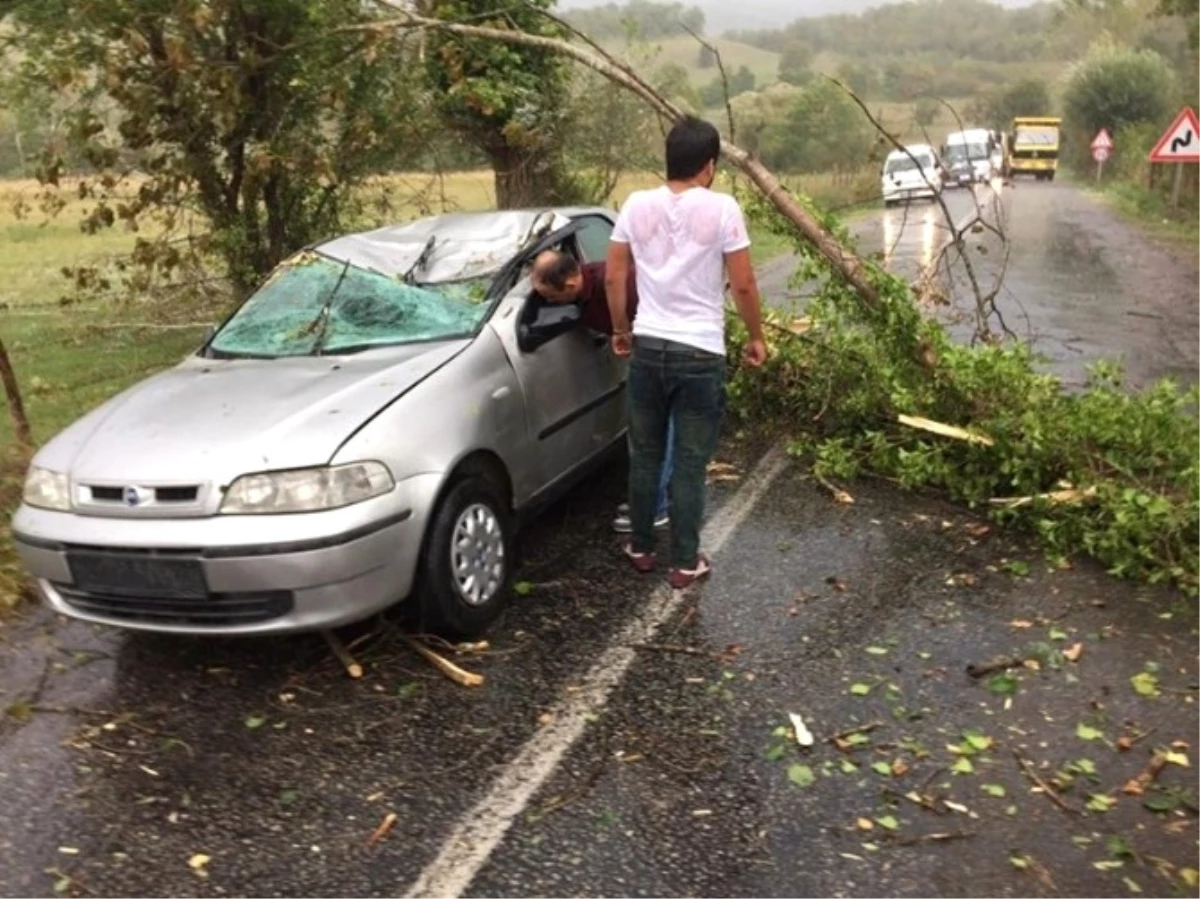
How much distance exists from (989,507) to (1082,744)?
7.28ft

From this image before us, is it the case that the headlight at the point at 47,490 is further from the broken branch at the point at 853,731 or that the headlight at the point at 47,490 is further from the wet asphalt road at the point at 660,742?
the broken branch at the point at 853,731

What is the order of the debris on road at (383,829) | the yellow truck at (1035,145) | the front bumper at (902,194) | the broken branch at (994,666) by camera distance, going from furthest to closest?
1. the yellow truck at (1035,145)
2. the front bumper at (902,194)
3. the broken branch at (994,666)
4. the debris on road at (383,829)

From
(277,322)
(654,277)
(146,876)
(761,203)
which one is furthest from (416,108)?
(146,876)

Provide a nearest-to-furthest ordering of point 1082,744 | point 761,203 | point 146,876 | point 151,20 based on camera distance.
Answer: point 146,876
point 1082,744
point 761,203
point 151,20

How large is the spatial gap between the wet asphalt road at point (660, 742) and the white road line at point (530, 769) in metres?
0.03

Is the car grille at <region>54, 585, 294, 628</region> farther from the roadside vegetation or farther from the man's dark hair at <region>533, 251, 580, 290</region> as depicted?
the man's dark hair at <region>533, 251, 580, 290</region>

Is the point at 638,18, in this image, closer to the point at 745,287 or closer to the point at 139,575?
the point at 745,287

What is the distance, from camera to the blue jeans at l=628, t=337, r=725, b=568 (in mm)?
4504

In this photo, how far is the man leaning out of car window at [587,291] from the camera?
497cm

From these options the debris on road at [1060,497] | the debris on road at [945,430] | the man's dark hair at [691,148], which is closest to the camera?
the man's dark hair at [691,148]

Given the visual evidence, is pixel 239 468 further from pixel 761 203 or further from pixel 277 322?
pixel 761 203

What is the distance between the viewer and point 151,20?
839 centimetres

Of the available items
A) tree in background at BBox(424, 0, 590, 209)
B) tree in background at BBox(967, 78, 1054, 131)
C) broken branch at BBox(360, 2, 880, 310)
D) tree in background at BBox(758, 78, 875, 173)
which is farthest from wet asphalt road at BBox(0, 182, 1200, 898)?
tree in background at BBox(967, 78, 1054, 131)

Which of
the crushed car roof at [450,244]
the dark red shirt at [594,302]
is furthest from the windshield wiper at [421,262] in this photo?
the dark red shirt at [594,302]
